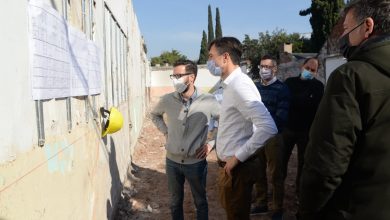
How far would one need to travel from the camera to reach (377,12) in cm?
173

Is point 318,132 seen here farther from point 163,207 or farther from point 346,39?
point 163,207

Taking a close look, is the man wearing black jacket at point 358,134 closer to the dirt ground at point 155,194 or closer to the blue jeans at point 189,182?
the blue jeans at point 189,182

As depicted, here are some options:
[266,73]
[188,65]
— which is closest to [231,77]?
[188,65]

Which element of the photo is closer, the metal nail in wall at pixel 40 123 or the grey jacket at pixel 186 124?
the metal nail in wall at pixel 40 123

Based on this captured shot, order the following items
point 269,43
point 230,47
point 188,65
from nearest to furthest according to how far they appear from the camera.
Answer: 1. point 230,47
2. point 188,65
3. point 269,43

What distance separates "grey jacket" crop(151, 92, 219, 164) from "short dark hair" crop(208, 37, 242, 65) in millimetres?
965

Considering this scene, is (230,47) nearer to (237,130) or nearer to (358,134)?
(237,130)

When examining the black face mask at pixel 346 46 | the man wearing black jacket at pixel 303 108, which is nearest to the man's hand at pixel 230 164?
the black face mask at pixel 346 46

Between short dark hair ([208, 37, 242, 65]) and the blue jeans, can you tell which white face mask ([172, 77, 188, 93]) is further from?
short dark hair ([208, 37, 242, 65])

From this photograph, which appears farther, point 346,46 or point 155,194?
point 155,194

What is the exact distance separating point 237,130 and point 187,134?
1.06 metres

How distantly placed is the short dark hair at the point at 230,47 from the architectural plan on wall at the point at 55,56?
3.55 ft

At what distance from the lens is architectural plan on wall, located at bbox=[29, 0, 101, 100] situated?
181 cm

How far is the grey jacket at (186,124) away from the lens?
3.83 meters
